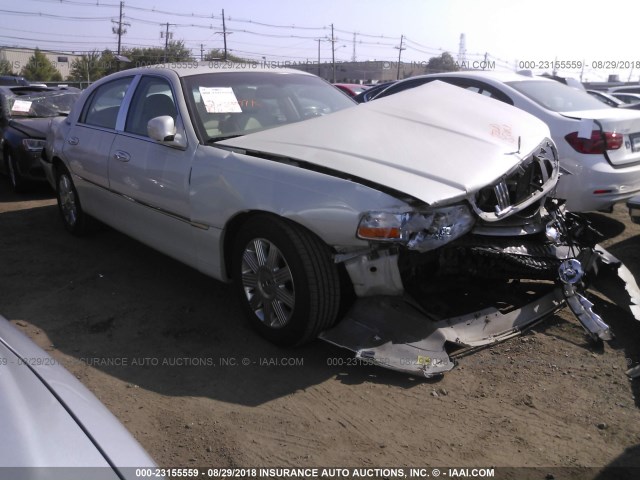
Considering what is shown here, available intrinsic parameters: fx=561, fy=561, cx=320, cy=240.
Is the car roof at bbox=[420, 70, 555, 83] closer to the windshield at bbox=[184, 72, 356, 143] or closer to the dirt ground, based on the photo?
the windshield at bbox=[184, 72, 356, 143]

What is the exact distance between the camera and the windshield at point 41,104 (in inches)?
334

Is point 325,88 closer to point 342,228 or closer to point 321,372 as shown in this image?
point 342,228

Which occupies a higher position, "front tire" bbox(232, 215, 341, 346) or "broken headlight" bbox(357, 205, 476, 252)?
"broken headlight" bbox(357, 205, 476, 252)

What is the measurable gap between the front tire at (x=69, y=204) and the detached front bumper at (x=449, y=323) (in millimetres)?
3525

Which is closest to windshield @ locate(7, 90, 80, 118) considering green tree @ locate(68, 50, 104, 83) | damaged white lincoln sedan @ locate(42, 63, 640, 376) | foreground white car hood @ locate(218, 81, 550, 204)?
damaged white lincoln sedan @ locate(42, 63, 640, 376)

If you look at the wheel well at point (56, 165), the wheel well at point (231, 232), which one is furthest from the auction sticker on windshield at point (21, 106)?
the wheel well at point (231, 232)

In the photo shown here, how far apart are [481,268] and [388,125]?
112cm

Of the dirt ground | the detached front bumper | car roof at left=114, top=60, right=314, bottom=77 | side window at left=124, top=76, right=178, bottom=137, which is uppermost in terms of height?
car roof at left=114, top=60, right=314, bottom=77

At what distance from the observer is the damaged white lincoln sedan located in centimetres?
308

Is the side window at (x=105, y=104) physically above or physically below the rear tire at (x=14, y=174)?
above

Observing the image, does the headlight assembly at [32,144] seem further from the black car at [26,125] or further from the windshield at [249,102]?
the windshield at [249,102]

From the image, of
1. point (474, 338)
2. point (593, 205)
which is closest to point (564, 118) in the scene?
point (593, 205)

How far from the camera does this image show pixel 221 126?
4008 millimetres

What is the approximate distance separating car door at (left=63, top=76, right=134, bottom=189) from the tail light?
4.15 meters
